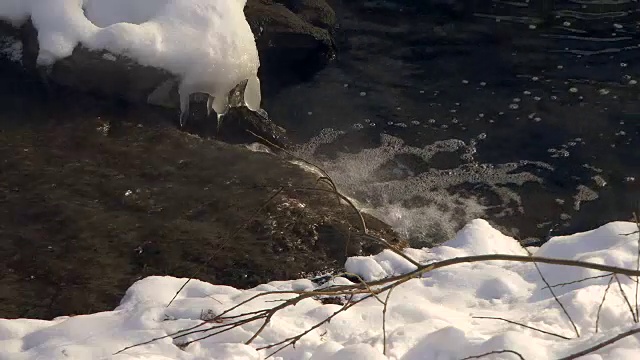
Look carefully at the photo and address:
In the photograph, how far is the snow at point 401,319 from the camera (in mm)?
2807

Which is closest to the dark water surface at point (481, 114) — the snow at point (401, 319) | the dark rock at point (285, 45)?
the dark rock at point (285, 45)

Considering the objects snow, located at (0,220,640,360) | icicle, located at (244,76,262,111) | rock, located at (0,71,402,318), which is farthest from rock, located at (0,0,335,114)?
snow, located at (0,220,640,360)

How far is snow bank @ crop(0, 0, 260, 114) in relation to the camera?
18.5 ft

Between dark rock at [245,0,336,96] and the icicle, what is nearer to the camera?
the icicle

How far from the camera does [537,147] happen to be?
5930mm

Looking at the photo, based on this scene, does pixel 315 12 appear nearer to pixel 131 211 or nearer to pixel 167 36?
pixel 167 36

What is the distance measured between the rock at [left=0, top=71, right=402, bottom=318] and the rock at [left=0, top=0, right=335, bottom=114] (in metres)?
0.14

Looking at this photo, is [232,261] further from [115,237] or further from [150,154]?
[150,154]

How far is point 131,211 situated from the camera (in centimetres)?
459

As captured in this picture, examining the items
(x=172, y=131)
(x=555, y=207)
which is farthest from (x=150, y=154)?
(x=555, y=207)

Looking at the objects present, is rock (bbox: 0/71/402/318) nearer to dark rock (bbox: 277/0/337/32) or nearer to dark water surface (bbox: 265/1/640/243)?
dark water surface (bbox: 265/1/640/243)

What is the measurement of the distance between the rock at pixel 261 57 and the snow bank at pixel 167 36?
0.29 feet

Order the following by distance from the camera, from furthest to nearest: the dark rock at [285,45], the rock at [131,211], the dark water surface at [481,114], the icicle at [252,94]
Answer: the dark rock at [285,45]
the icicle at [252,94]
the dark water surface at [481,114]
the rock at [131,211]

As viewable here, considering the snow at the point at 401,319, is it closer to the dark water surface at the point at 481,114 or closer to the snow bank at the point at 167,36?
the dark water surface at the point at 481,114
